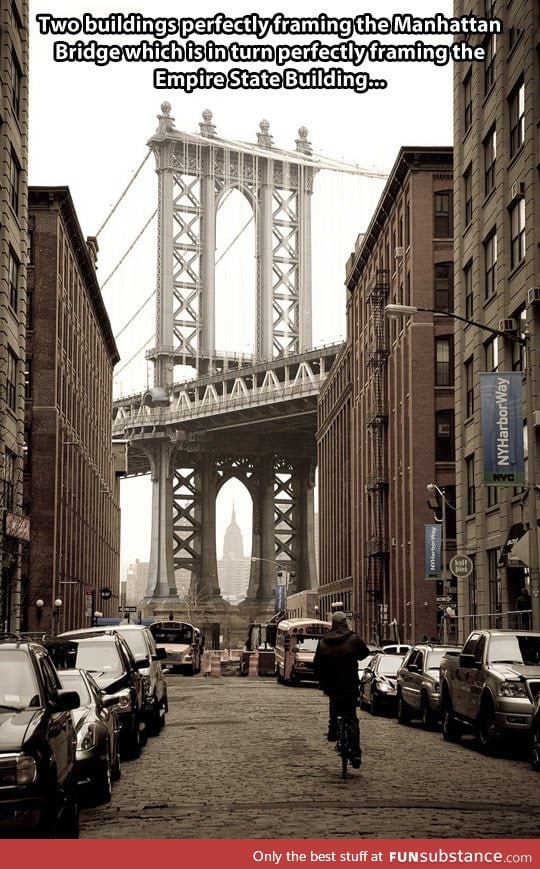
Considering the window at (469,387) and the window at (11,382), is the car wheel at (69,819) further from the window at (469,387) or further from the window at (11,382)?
the window at (11,382)

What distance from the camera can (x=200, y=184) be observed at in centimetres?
14888

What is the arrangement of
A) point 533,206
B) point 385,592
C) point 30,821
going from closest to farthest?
point 30,821, point 533,206, point 385,592

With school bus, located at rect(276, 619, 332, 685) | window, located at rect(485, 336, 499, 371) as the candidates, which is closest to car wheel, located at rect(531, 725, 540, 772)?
window, located at rect(485, 336, 499, 371)

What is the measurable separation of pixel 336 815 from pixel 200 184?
460 ft

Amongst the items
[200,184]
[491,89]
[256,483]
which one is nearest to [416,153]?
[491,89]

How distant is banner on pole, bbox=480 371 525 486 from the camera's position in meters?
30.6

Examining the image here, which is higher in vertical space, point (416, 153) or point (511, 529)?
point (416, 153)

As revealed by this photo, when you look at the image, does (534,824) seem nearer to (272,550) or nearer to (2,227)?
(2,227)

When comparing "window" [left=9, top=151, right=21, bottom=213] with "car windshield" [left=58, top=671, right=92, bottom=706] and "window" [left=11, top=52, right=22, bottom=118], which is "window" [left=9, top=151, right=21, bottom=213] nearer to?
"window" [left=11, top=52, right=22, bottom=118]

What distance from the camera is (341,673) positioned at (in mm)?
16328

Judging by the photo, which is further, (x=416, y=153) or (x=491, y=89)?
(x=416, y=153)

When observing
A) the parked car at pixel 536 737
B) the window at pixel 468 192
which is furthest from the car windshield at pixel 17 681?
the window at pixel 468 192

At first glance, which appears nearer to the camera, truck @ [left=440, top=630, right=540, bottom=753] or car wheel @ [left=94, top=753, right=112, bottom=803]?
car wheel @ [left=94, top=753, right=112, bottom=803]

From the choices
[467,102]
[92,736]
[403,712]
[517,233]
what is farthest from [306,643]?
[92,736]
